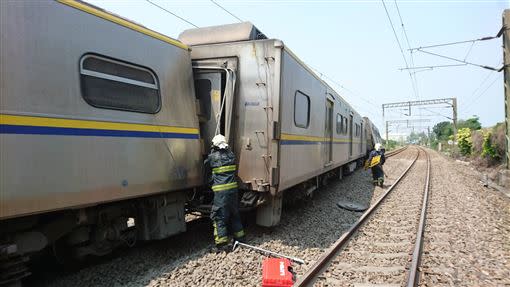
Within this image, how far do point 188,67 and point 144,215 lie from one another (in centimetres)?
235

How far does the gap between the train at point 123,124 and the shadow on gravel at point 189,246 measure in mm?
312

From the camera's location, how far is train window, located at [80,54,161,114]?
402cm

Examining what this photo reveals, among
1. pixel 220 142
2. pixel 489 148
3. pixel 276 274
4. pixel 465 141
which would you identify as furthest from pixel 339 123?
pixel 465 141

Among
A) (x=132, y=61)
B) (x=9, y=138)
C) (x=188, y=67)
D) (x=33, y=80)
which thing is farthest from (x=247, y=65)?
(x=9, y=138)

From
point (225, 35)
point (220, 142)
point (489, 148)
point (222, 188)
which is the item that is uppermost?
point (225, 35)

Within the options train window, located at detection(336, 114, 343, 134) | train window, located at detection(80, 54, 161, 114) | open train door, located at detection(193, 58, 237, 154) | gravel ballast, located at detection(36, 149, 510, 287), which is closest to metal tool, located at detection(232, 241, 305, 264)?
gravel ballast, located at detection(36, 149, 510, 287)

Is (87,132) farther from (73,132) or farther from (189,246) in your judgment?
(189,246)

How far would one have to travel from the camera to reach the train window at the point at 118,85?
402 cm

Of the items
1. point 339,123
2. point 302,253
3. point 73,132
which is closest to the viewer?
point 73,132

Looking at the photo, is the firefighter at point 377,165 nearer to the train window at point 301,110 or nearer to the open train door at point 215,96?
the train window at point 301,110

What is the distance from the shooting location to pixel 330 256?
5.54 metres

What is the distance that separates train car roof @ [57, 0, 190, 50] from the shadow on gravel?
3170 millimetres

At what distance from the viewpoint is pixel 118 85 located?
4406mm

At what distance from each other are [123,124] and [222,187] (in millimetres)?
1803
